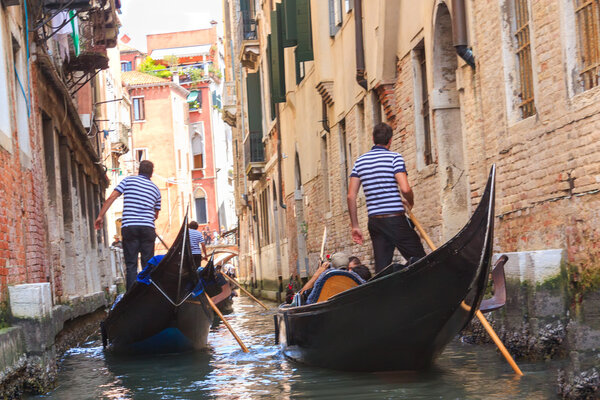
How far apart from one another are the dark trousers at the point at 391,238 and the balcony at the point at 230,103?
2582 centimetres

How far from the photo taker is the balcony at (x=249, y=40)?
23.3 meters

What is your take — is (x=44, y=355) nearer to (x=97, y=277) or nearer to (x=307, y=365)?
(x=307, y=365)

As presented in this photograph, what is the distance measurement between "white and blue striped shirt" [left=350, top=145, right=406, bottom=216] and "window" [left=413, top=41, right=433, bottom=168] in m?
3.66

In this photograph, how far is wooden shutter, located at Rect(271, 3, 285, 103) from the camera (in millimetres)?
16484

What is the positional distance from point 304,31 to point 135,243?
7399mm

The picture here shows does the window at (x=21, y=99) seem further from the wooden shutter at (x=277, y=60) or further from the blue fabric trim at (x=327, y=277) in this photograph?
the wooden shutter at (x=277, y=60)

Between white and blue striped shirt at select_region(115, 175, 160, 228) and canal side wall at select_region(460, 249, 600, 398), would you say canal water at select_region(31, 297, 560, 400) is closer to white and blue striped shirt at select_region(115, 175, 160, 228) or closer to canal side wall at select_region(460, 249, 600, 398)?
canal side wall at select_region(460, 249, 600, 398)

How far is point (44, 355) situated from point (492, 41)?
415 centimetres

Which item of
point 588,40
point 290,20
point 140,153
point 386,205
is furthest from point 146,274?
point 140,153

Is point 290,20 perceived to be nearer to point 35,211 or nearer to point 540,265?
point 35,211

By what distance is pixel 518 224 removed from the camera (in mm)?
7203

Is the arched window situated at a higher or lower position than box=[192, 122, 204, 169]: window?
lower

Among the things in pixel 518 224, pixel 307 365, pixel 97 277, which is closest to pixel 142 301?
pixel 307 365

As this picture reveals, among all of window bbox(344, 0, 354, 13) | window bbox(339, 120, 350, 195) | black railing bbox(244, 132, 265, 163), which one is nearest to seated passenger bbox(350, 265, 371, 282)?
window bbox(344, 0, 354, 13)
